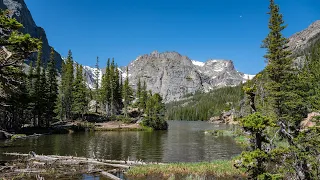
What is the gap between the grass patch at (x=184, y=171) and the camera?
2270 centimetres

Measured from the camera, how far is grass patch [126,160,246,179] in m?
22.7

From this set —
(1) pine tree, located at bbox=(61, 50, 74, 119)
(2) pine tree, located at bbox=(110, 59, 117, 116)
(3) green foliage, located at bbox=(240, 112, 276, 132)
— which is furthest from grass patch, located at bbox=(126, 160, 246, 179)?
(2) pine tree, located at bbox=(110, 59, 117, 116)

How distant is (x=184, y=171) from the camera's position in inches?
931

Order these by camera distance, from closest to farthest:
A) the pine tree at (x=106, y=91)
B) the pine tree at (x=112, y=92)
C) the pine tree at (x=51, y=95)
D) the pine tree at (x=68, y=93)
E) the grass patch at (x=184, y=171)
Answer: the grass patch at (x=184, y=171) < the pine tree at (x=51, y=95) < the pine tree at (x=68, y=93) < the pine tree at (x=106, y=91) < the pine tree at (x=112, y=92)

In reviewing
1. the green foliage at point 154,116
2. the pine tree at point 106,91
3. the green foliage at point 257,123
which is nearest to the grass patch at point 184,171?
the green foliage at point 257,123

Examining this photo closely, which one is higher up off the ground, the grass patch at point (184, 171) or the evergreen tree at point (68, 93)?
the evergreen tree at point (68, 93)

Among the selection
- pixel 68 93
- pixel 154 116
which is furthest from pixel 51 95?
pixel 154 116

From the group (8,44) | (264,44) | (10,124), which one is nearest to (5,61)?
(8,44)

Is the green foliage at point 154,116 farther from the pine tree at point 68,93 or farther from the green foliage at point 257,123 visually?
the green foliage at point 257,123

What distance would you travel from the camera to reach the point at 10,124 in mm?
62406

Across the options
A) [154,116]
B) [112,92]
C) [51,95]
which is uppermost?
[112,92]

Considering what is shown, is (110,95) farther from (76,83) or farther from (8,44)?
(8,44)

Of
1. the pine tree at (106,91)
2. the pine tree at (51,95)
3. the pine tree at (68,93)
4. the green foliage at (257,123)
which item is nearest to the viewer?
the green foliage at (257,123)

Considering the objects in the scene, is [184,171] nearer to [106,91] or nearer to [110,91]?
[106,91]
